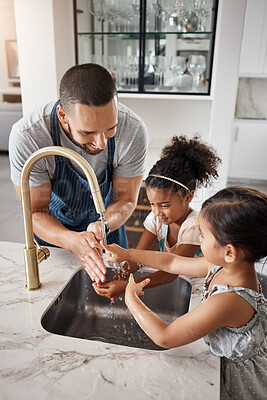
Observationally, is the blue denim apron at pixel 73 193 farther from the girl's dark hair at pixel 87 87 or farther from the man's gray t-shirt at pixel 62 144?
the girl's dark hair at pixel 87 87

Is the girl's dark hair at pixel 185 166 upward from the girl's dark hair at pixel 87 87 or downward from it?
downward

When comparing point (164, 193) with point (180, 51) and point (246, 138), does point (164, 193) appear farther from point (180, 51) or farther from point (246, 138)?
point (246, 138)

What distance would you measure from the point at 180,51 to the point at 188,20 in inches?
7.6

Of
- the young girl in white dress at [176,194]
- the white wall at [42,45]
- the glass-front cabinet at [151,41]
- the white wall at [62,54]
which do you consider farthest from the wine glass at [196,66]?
the young girl in white dress at [176,194]

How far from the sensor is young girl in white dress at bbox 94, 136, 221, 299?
1152 mm

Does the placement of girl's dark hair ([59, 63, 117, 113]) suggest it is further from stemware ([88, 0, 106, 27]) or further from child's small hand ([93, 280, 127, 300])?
stemware ([88, 0, 106, 27])

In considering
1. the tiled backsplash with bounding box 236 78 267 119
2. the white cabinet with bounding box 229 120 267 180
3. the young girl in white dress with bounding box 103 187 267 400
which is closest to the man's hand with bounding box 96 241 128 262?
the young girl in white dress with bounding box 103 187 267 400

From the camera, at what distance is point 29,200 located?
872 millimetres

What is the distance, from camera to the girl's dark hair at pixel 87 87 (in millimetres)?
945

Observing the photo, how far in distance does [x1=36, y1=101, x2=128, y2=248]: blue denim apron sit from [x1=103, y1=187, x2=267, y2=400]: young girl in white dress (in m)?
0.62

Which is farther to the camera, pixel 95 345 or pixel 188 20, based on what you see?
pixel 188 20

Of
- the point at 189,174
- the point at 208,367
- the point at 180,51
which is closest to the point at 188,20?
the point at 180,51

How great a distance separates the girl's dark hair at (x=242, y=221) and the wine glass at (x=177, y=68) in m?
1.91

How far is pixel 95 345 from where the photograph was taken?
76 cm
